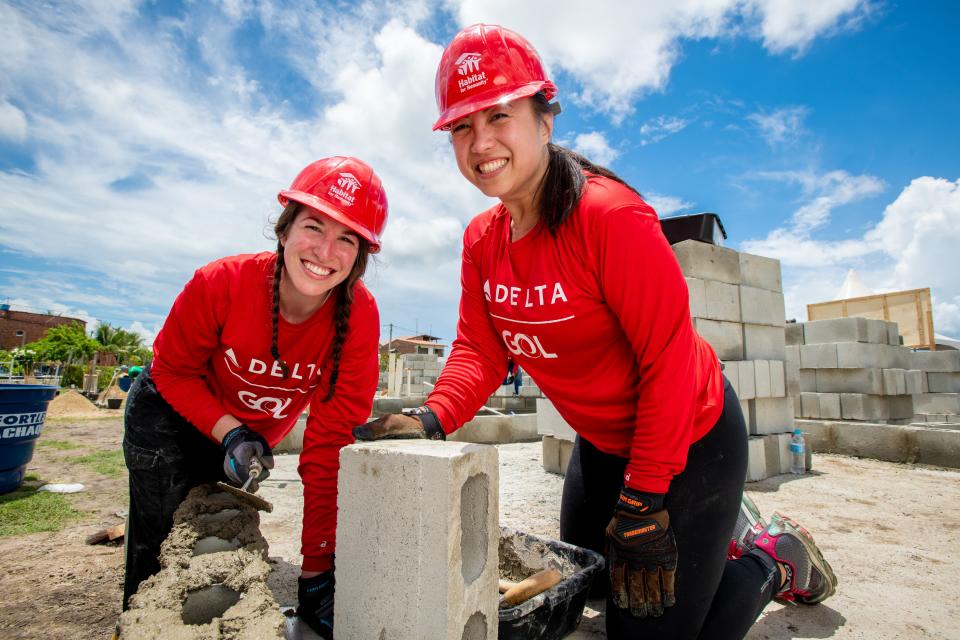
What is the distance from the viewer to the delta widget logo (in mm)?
2084

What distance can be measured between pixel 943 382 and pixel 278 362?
500 inches

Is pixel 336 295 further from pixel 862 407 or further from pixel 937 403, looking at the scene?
pixel 937 403

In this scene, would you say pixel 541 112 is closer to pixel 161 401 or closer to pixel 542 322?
pixel 542 322

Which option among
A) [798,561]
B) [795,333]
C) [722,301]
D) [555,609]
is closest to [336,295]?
[555,609]

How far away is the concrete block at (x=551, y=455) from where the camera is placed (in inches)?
203

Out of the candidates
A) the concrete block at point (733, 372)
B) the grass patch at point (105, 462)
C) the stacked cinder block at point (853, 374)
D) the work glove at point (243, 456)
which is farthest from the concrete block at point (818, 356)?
the grass patch at point (105, 462)

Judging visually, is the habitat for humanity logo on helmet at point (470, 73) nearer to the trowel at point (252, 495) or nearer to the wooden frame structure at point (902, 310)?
the trowel at point (252, 495)

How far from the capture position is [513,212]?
182 centimetres

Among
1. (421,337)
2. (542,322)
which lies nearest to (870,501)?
(542,322)

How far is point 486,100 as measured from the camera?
5.16ft

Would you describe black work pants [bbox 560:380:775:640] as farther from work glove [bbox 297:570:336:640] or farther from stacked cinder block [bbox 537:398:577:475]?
stacked cinder block [bbox 537:398:577:475]

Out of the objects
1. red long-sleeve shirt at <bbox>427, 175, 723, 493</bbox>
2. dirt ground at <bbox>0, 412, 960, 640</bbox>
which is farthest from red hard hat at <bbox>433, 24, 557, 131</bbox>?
dirt ground at <bbox>0, 412, 960, 640</bbox>

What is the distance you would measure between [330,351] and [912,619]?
2.80 metres

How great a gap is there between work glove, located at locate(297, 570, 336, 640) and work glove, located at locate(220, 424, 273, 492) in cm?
44
